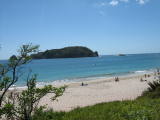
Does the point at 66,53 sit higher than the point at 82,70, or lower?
higher

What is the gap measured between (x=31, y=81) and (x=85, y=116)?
195 cm

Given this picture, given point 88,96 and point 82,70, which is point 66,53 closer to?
point 82,70

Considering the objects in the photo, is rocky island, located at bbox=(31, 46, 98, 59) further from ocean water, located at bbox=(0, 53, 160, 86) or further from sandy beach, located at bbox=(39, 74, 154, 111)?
sandy beach, located at bbox=(39, 74, 154, 111)

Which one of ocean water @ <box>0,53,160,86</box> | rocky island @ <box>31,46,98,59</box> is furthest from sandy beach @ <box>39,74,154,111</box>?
rocky island @ <box>31,46,98,59</box>

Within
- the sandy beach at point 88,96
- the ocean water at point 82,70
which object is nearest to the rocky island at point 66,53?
the ocean water at point 82,70

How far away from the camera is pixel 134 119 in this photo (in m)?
6.03

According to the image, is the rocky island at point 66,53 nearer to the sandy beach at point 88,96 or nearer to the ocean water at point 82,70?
the ocean water at point 82,70

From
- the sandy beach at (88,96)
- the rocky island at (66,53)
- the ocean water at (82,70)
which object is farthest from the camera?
the rocky island at (66,53)

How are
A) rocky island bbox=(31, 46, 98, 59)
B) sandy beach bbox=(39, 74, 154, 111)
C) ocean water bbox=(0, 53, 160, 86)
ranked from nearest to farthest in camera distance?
sandy beach bbox=(39, 74, 154, 111) → ocean water bbox=(0, 53, 160, 86) → rocky island bbox=(31, 46, 98, 59)

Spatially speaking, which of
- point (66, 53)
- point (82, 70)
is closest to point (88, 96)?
point (82, 70)

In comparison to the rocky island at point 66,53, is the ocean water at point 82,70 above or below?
below

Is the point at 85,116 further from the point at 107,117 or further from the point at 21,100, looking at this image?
the point at 21,100

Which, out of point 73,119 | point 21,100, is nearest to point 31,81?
point 21,100

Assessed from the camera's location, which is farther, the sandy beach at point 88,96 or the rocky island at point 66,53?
the rocky island at point 66,53
